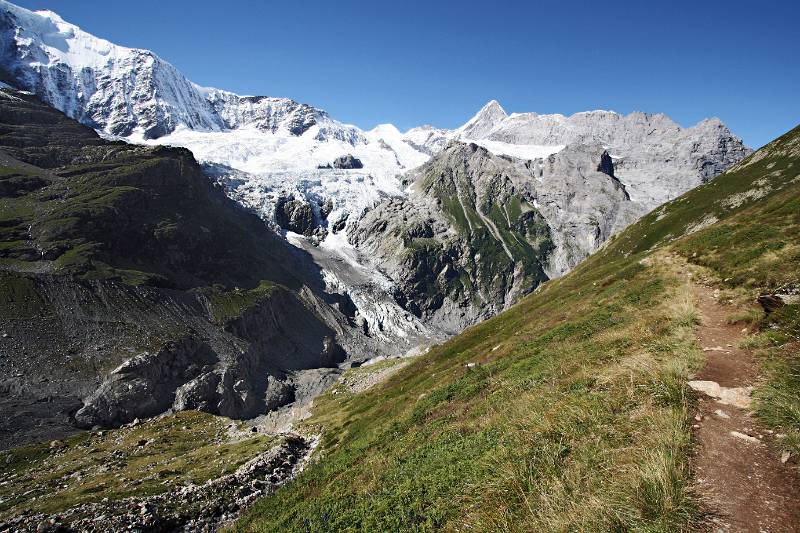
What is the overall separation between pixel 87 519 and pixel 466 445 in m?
30.3

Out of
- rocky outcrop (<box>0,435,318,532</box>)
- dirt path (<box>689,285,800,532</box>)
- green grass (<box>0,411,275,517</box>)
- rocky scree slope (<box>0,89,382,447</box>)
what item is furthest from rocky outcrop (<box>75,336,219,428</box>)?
dirt path (<box>689,285,800,532</box>)

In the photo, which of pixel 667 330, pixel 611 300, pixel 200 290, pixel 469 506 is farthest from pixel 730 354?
pixel 200 290

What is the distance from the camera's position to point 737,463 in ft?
27.0

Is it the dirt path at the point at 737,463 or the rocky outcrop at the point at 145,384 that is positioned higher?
the rocky outcrop at the point at 145,384

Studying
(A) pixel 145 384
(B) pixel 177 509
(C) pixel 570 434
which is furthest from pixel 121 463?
(A) pixel 145 384

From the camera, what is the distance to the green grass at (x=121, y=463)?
3850cm

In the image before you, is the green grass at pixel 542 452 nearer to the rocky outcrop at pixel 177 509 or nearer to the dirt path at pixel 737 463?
the dirt path at pixel 737 463

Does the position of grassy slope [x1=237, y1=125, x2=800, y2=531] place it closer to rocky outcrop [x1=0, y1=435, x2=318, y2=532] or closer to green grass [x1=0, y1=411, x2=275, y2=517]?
rocky outcrop [x1=0, y1=435, x2=318, y2=532]

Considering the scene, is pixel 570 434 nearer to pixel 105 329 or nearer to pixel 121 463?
pixel 121 463

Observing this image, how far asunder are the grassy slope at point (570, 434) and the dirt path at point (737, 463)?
425mm

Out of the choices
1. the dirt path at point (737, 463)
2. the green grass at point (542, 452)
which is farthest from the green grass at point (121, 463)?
the dirt path at point (737, 463)

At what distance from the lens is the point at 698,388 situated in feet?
38.0

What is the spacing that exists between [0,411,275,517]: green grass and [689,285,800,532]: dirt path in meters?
41.1

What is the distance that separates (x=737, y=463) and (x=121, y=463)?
65122 mm
